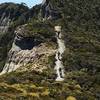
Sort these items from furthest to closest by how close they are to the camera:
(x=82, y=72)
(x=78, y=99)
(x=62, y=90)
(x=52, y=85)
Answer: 1. (x=82, y=72)
2. (x=52, y=85)
3. (x=62, y=90)
4. (x=78, y=99)

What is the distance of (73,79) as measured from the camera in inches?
7333

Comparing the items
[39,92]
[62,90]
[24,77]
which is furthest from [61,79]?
[39,92]

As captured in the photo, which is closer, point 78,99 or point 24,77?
point 78,99

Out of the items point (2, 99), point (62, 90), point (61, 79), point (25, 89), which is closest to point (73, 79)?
point (61, 79)

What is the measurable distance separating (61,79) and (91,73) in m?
19.1

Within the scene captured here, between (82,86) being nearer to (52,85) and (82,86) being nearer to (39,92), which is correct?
(52,85)

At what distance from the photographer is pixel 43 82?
174 meters

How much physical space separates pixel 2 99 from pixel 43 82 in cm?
6931

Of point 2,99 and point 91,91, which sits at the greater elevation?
point 2,99

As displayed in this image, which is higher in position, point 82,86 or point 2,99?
point 2,99

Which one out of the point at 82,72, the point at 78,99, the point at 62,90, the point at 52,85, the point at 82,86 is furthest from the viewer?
the point at 82,72

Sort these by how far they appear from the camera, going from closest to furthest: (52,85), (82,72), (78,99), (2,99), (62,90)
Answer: (2,99)
(78,99)
(62,90)
(52,85)
(82,72)

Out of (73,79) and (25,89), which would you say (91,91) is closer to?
(73,79)

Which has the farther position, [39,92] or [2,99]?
[39,92]
